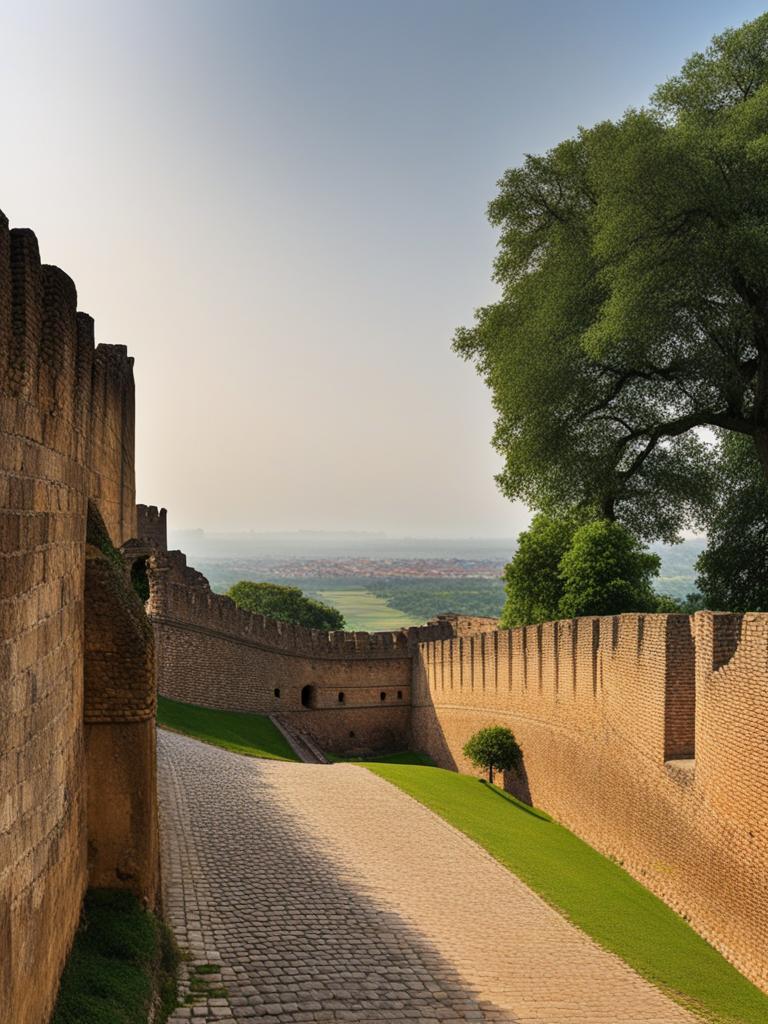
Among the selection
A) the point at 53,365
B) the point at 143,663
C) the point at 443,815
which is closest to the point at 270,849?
the point at 443,815

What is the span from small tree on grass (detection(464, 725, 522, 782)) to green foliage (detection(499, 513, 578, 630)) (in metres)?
3.64

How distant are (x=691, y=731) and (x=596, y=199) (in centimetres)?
1218

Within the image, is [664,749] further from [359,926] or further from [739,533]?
[739,533]

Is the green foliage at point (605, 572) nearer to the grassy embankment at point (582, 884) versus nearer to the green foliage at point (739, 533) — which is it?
the green foliage at point (739, 533)

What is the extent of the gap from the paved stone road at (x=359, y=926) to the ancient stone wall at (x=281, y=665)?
951cm

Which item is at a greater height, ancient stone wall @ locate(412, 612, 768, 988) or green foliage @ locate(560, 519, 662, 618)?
green foliage @ locate(560, 519, 662, 618)

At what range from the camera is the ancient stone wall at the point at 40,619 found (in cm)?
433

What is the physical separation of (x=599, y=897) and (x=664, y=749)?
2.20 metres

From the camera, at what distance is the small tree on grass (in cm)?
1900

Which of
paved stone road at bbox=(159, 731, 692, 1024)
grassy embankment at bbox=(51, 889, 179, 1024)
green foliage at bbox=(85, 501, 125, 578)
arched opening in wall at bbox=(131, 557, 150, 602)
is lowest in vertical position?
paved stone road at bbox=(159, 731, 692, 1024)

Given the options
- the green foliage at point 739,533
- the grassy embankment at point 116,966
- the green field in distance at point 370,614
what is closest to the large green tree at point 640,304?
the green foliage at point 739,533

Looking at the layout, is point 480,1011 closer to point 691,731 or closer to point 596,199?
point 691,731

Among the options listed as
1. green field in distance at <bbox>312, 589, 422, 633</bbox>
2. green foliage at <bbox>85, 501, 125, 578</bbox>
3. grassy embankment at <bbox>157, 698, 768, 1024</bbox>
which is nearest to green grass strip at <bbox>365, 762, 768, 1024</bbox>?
grassy embankment at <bbox>157, 698, 768, 1024</bbox>

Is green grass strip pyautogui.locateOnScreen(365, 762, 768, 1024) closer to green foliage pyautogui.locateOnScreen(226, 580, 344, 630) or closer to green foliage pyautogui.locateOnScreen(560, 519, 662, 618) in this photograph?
green foliage pyautogui.locateOnScreen(560, 519, 662, 618)
